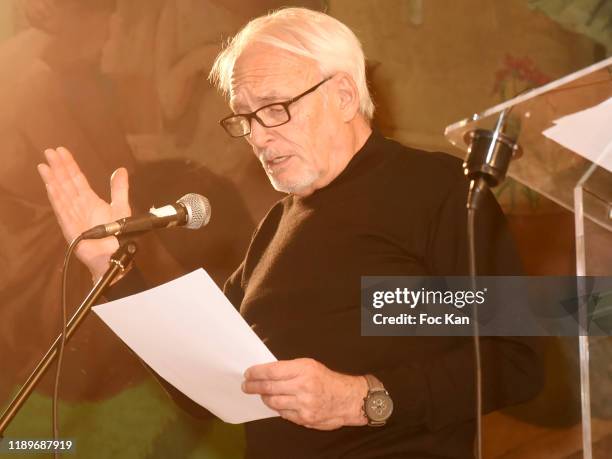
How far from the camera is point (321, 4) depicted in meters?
2.89

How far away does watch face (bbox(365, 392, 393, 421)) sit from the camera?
1.27 metres

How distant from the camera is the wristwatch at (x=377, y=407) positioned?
127 cm

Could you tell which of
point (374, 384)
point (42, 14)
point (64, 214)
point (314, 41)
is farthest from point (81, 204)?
point (42, 14)

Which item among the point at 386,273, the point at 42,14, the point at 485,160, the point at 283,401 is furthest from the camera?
the point at 42,14

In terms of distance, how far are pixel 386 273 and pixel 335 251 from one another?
5.0 inches

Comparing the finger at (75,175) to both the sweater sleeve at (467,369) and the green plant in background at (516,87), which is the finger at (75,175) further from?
the green plant in background at (516,87)

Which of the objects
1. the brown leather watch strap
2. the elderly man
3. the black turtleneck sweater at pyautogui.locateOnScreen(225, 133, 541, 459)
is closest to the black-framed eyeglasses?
the elderly man

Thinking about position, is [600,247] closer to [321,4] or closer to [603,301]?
[603,301]

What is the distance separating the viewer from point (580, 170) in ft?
3.63

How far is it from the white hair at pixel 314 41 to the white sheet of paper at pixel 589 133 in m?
0.74

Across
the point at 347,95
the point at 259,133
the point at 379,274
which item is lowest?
the point at 379,274

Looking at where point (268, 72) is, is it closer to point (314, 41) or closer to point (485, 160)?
point (314, 41)

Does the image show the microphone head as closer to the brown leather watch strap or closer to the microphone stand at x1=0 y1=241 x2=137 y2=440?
the microphone stand at x1=0 y1=241 x2=137 y2=440

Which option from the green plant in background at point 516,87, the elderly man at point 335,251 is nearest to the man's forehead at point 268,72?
the elderly man at point 335,251
